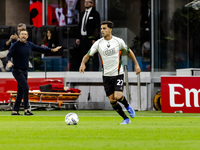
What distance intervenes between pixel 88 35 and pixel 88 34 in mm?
42

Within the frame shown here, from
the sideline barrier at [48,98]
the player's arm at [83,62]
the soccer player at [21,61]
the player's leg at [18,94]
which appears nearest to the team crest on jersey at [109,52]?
the player's arm at [83,62]

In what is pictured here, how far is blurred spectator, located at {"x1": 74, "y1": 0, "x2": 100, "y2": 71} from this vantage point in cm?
2236

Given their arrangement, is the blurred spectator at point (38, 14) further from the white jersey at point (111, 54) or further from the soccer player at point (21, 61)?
the white jersey at point (111, 54)

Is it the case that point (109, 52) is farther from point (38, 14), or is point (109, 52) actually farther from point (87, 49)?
point (38, 14)

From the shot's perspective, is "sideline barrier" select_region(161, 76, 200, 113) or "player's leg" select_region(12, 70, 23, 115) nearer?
"player's leg" select_region(12, 70, 23, 115)

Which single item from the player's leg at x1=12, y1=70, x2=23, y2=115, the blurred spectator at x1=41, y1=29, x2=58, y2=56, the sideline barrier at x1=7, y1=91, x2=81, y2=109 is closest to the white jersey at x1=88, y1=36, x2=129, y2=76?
the player's leg at x1=12, y1=70, x2=23, y2=115

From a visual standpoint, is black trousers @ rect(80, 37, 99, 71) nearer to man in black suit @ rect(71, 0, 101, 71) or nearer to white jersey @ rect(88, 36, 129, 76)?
man in black suit @ rect(71, 0, 101, 71)

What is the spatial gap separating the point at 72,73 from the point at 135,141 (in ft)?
50.4

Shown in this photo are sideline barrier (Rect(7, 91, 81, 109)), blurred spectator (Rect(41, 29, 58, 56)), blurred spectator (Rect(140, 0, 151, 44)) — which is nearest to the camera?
sideline barrier (Rect(7, 91, 81, 109))

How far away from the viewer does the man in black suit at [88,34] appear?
2236 cm

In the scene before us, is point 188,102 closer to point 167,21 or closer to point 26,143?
point 167,21

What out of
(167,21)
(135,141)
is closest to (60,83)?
(167,21)

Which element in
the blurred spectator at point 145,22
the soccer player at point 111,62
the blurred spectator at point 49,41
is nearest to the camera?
the soccer player at point 111,62

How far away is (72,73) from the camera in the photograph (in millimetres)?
22484
